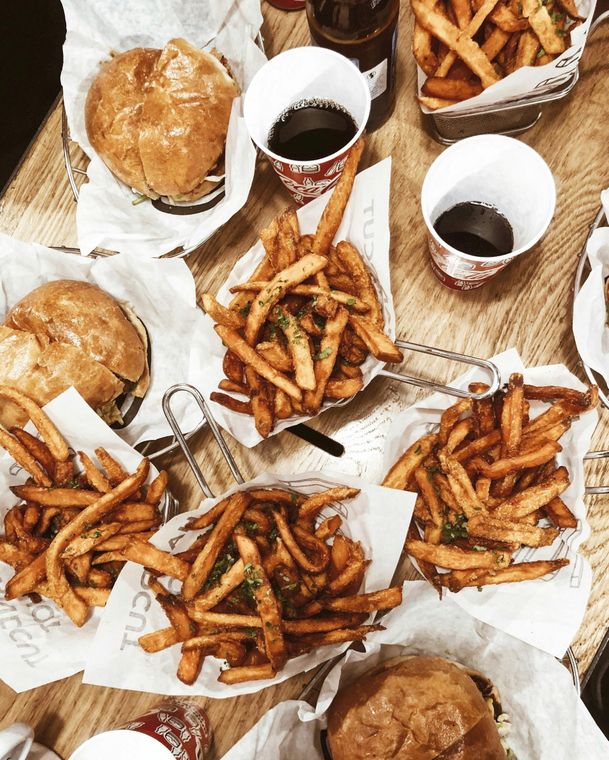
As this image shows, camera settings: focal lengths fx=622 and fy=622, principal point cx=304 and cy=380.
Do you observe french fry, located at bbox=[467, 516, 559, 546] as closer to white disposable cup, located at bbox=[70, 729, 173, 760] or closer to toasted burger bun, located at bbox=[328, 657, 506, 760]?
toasted burger bun, located at bbox=[328, 657, 506, 760]

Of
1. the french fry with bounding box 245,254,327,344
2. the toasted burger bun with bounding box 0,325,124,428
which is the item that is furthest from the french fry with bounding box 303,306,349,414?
the toasted burger bun with bounding box 0,325,124,428

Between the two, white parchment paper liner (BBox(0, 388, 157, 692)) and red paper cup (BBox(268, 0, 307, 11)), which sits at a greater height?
red paper cup (BBox(268, 0, 307, 11))

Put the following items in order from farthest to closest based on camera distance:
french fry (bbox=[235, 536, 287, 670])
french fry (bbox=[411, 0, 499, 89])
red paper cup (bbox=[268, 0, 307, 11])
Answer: red paper cup (bbox=[268, 0, 307, 11]), french fry (bbox=[411, 0, 499, 89]), french fry (bbox=[235, 536, 287, 670])

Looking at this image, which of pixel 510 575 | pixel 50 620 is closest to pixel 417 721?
pixel 510 575

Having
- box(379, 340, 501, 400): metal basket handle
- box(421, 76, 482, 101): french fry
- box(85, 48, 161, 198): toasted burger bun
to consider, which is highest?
box(85, 48, 161, 198): toasted burger bun

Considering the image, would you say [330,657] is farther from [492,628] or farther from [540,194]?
[540,194]

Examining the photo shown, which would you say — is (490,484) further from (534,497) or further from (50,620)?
(50,620)

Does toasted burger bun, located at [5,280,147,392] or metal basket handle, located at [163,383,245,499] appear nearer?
metal basket handle, located at [163,383,245,499]

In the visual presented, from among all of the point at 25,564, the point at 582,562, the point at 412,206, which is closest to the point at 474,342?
the point at 412,206
